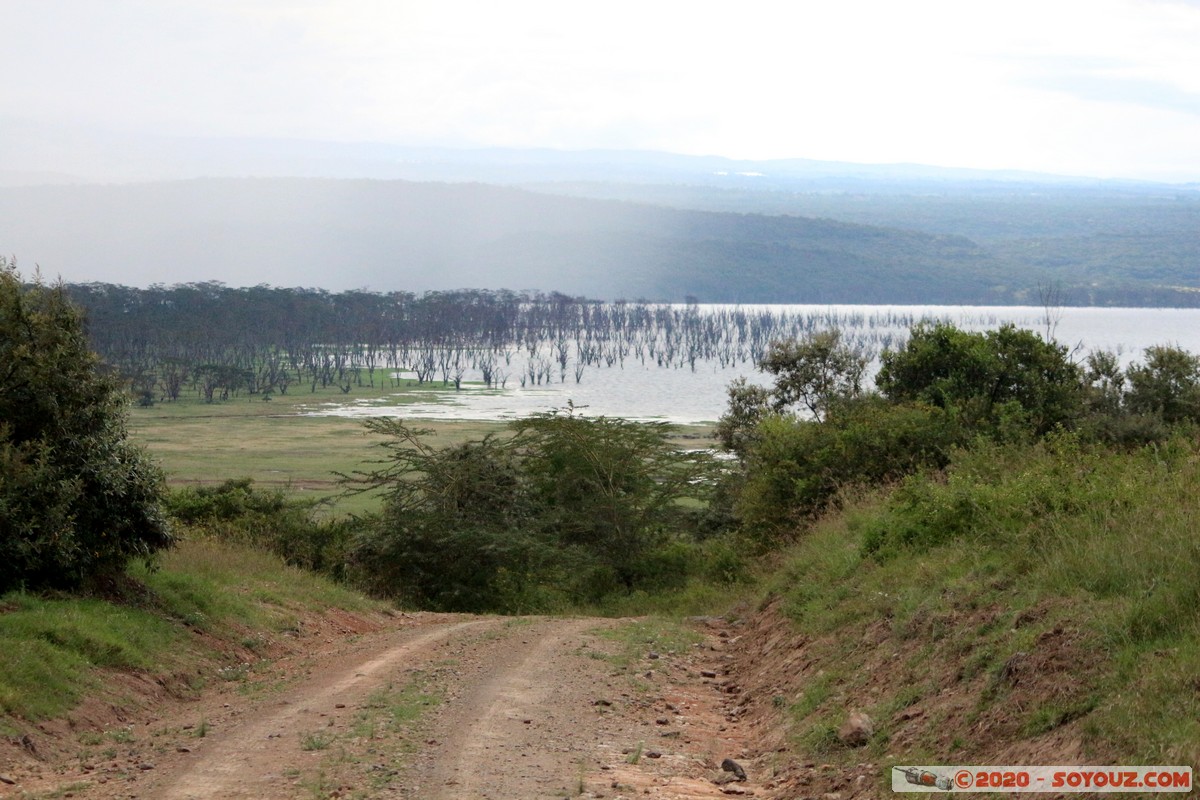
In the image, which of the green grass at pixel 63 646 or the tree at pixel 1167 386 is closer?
the green grass at pixel 63 646

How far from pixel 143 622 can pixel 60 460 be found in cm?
219

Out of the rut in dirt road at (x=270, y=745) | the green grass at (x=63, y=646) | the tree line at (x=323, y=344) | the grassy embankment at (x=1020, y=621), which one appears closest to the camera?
the grassy embankment at (x=1020, y=621)

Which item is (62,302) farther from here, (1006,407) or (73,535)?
(1006,407)

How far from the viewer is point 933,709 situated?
28.0 feet

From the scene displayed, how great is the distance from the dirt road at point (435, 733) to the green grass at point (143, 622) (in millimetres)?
672

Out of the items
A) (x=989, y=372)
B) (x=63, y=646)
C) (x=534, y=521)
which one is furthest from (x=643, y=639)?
(x=989, y=372)

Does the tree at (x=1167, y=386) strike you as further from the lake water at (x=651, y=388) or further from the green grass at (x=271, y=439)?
the lake water at (x=651, y=388)

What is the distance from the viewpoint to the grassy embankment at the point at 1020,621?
7.07m

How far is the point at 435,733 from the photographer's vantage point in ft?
31.1

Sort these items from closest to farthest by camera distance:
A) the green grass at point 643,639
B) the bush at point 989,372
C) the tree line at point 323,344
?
the green grass at point 643,639
the bush at point 989,372
the tree line at point 323,344

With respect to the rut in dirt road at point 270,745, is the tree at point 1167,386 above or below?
above

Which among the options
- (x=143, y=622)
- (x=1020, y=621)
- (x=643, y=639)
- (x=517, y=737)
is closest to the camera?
(x=1020, y=621)

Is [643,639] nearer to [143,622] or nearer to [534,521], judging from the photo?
[143,622]

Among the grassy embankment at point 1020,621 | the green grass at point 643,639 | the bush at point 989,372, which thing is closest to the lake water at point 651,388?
the bush at point 989,372
